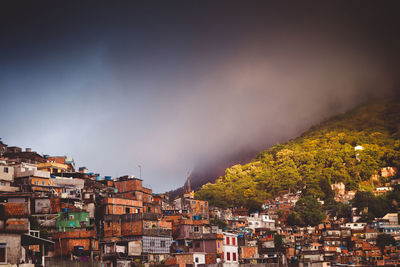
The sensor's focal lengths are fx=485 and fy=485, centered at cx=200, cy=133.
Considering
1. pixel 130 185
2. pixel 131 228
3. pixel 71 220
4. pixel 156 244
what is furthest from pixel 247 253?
pixel 71 220

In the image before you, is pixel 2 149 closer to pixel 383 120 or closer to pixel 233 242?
pixel 233 242

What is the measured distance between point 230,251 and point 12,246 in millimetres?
29032

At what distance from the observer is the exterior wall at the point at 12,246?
1081 inches

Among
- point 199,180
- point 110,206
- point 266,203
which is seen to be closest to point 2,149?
point 110,206

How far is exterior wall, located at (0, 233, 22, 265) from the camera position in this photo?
2745 centimetres

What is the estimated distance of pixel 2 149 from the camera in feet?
219

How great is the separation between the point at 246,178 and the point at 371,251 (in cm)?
4770

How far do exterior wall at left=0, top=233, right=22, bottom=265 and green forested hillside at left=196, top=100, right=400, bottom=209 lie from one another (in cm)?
7446

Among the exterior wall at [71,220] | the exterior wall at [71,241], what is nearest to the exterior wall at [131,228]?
the exterior wall at [71,220]

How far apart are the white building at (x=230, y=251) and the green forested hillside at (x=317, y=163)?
153ft

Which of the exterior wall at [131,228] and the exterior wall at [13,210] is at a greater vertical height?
the exterior wall at [13,210]

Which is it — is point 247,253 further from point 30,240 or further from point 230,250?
point 30,240

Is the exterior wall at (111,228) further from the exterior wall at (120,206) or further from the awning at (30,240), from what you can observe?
the awning at (30,240)

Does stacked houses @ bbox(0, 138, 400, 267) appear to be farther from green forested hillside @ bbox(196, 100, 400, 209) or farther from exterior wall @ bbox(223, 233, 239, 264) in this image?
green forested hillside @ bbox(196, 100, 400, 209)
